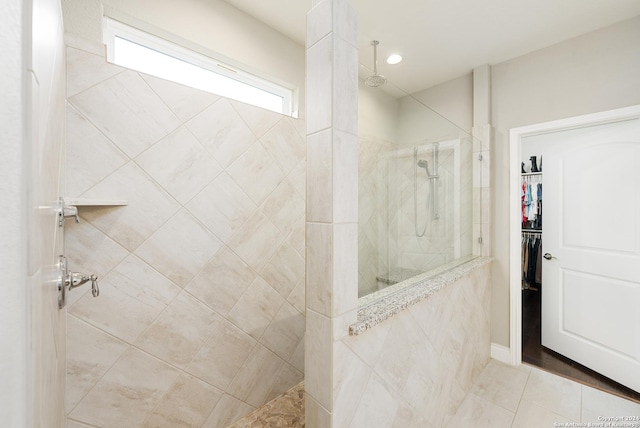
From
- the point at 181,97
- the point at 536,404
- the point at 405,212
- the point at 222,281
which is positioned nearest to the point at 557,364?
the point at 536,404

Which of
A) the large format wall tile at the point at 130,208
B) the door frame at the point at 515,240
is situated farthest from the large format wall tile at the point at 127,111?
the door frame at the point at 515,240

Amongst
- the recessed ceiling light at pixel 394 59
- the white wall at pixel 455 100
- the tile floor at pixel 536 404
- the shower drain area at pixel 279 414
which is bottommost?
the tile floor at pixel 536 404

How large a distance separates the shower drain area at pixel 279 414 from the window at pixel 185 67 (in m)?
2.06

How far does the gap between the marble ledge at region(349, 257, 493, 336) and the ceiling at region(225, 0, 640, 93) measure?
120cm

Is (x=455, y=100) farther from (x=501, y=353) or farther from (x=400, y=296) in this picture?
(x=501, y=353)

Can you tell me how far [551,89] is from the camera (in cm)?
221

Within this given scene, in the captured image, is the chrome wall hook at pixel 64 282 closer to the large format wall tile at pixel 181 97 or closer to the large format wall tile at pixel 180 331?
the large format wall tile at pixel 180 331

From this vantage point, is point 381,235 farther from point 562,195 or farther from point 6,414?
point 562,195

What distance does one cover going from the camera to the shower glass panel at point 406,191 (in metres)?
1.48

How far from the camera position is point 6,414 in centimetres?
28

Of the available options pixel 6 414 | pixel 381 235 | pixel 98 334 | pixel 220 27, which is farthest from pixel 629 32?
pixel 98 334

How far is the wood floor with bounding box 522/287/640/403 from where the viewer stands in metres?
2.03

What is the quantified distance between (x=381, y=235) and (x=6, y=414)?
1.52m

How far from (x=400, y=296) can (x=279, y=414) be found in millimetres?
1128
